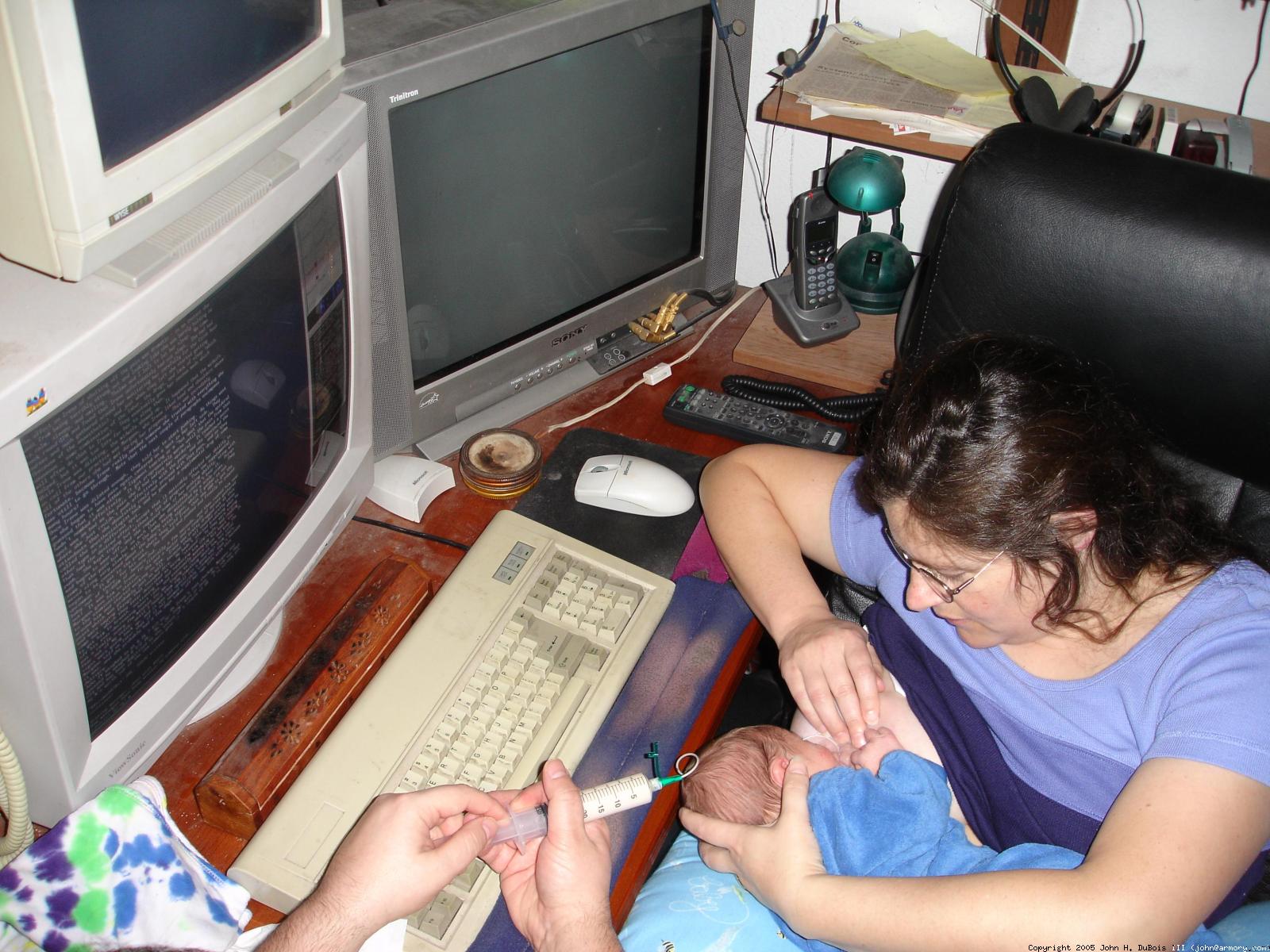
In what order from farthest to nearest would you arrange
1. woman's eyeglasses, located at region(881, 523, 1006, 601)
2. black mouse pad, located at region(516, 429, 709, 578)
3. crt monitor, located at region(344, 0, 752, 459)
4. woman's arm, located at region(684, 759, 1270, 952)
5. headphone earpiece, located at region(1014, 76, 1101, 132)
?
headphone earpiece, located at region(1014, 76, 1101, 132)
black mouse pad, located at region(516, 429, 709, 578)
crt monitor, located at region(344, 0, 752, 459)
woman's eyeglasses, located at region(881, 523, 1006, 601)
woman's arm, located at region(684, 759, 1270, 952)

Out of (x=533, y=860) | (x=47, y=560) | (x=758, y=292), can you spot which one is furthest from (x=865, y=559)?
(x=47, y=560)

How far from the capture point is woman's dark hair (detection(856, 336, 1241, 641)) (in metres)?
0.93

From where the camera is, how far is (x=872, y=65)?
1.63 metres

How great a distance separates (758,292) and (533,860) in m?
1.09

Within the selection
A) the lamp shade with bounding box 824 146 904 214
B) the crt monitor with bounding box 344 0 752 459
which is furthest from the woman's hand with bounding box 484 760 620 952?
the lamp shade with bounding box 824 146 904 214

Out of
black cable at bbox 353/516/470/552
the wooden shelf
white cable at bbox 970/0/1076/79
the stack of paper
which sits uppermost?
white cable at bbox 970/0/1076/79

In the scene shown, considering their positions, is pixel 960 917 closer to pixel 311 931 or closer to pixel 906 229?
pixel 311 931

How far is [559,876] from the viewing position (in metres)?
0.93

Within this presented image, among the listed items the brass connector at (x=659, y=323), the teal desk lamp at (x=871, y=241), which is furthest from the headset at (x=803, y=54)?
the brass connector at (x=659, y=323)

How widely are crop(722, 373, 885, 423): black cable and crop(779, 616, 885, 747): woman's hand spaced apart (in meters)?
0.42

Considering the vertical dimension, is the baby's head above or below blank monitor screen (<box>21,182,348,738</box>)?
below

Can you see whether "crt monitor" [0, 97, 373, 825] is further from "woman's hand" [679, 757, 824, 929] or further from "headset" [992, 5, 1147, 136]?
"headset" [992, 5, 1147, 136]

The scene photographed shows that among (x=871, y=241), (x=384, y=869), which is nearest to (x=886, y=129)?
(x=871, y=241)

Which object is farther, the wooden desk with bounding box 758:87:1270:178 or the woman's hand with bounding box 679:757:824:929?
the wooden desk with bounding box 758:87:1270:178
